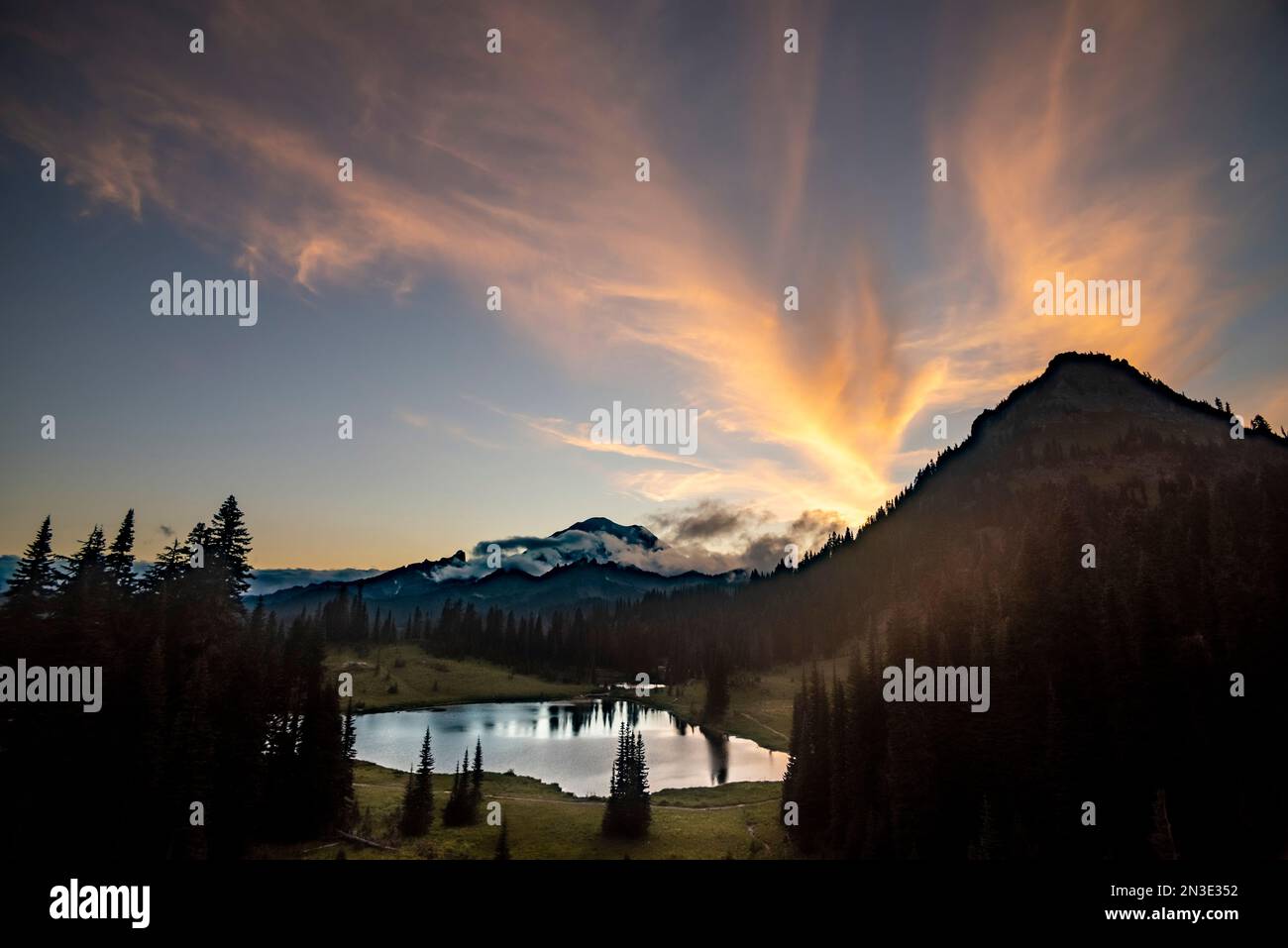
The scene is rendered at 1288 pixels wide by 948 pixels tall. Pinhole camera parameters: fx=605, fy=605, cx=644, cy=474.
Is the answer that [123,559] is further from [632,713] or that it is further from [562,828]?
[632,713]

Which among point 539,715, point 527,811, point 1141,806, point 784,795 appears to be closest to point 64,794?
point 527,811

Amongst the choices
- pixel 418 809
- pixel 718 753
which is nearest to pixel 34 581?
pixel 418 809

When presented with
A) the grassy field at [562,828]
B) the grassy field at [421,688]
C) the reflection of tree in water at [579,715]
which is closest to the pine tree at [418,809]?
the grassy field at [562,828]

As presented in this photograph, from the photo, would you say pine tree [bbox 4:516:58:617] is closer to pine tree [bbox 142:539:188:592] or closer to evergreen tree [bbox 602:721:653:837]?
pine tree [bbox 142:539:188:592]

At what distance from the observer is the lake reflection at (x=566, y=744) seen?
91719mm

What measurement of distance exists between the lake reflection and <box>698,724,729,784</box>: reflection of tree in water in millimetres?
164

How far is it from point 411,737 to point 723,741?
62.5 meters

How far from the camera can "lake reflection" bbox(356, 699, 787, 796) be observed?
301 ft

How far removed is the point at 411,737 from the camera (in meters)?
121

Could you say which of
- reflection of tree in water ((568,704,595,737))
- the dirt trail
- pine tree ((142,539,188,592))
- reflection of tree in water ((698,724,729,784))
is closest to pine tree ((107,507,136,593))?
pine tree ((142,539,188,592))

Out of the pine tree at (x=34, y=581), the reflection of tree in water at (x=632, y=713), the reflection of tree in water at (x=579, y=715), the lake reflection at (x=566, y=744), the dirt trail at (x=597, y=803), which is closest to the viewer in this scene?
the pine tree at (x=34, y=581)

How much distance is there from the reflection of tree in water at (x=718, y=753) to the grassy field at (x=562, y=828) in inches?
400

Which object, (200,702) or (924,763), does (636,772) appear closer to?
(924,763)

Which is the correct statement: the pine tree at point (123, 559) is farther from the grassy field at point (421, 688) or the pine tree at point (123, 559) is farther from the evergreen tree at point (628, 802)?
the grassy field at point (421, 688)
